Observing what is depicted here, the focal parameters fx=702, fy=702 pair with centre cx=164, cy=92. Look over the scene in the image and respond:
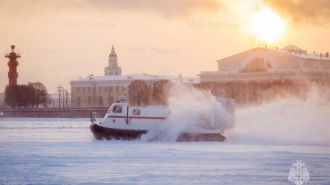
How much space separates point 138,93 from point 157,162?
69.8 meters

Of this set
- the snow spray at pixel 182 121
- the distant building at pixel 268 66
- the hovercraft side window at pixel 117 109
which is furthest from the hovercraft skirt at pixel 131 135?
the distant building at pixel 268 66

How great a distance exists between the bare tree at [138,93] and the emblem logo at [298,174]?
224ft

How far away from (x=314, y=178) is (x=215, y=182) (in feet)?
9.09

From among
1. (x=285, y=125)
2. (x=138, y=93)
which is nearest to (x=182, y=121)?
(x=285, y=125)

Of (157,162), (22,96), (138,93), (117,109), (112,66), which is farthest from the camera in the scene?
(112,66)

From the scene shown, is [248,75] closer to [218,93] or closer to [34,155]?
[218,93]

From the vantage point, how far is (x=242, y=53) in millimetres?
108938

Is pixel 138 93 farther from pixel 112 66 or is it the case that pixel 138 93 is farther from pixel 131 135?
pixel 112 66

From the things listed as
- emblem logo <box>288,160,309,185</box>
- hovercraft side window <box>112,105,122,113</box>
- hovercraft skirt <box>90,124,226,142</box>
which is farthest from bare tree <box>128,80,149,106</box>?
emblem logo <box>288,160,309,185</box>

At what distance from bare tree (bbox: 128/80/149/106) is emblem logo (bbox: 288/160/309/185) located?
6831 cm

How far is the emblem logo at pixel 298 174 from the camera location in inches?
741

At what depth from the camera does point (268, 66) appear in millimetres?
106625

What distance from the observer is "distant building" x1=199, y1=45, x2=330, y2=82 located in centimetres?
9556

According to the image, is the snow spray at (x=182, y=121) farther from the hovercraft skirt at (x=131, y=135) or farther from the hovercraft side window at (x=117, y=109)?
the hovercraft side window at (x=117, y=109)
